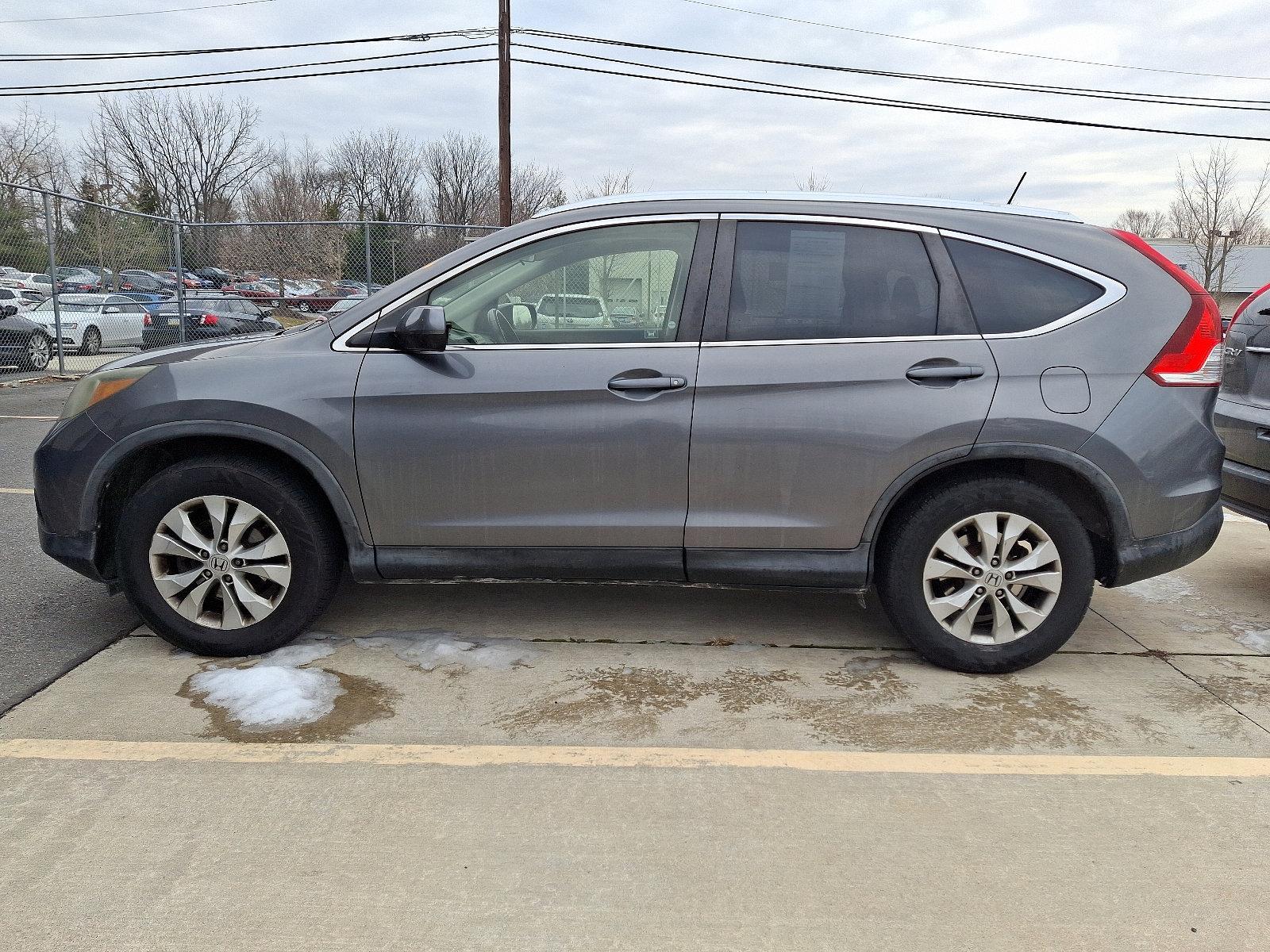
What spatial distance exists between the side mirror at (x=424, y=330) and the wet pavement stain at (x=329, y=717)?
1262 millimetres

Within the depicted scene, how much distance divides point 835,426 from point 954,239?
0.87 m

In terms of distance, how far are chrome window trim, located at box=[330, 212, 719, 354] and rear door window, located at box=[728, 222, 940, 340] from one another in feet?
0.76

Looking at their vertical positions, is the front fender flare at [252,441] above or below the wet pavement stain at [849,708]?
above

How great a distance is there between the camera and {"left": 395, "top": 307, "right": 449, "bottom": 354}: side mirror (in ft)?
11.4

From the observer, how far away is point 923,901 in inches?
92.1

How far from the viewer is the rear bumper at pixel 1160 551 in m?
3.64

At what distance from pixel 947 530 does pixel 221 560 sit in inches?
109

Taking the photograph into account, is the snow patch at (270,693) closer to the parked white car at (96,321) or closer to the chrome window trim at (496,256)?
the chrome window trim at (496,256)

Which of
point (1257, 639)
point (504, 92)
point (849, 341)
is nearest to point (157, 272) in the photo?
point (504, 92)

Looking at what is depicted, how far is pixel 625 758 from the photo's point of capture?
3.04m

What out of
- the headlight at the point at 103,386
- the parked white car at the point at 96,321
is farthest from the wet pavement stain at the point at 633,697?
the parked white car at the point at 96,321

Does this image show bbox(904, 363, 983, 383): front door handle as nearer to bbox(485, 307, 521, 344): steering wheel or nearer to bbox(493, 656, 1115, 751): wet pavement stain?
bbox(493, 656, 1115, 751): wet pavement stain

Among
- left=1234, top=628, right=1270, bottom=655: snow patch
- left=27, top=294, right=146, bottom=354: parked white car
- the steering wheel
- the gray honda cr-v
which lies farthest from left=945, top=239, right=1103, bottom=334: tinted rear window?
left=27, top=294, right=146, bottom=354: parked white car

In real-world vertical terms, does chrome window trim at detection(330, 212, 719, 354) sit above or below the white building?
below
